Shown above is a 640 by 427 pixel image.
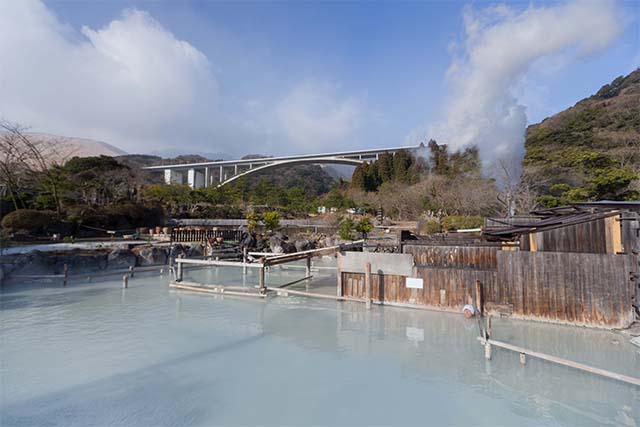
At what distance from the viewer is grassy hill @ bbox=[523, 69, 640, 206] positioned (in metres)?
19.1

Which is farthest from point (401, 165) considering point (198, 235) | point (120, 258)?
point (120, 258)

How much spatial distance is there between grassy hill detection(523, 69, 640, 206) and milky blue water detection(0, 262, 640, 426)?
15787 millimetres

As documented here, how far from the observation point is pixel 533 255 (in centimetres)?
848

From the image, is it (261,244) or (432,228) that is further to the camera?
(261,244)

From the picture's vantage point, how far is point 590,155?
72.5 ft

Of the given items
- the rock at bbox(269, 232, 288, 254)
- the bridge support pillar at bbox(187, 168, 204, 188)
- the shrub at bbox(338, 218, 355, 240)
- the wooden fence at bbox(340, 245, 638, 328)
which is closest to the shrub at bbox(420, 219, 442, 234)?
the shrub at bbox(338, 218, 355, 240)

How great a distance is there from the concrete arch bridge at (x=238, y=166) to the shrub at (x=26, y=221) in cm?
4011

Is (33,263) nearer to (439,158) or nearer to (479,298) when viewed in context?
(479,298)

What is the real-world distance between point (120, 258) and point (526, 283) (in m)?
19.5

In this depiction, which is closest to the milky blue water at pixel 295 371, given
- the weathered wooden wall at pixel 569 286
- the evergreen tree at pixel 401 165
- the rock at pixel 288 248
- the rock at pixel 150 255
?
the weathered wooden wall at pixel 569 286

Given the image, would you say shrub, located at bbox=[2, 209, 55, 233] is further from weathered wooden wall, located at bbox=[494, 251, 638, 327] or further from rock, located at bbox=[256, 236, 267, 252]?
weathered wooden wall, located at bbox=[494, 251, 638, 327]

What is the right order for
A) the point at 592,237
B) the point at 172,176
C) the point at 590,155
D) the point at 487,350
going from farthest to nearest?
the point at 172,176 → the point at 590,155 → the point at 592,237 → the point at 487,350

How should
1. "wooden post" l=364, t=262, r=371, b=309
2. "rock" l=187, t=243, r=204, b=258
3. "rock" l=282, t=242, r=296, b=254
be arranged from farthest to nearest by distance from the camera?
"rock" l=282, t=242, r=296, b=254 → "rock" l=187, t=243, r=204, b=258 → "wooden post" l=364, t=262, r=371, b=309

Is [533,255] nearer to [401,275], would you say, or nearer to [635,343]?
[635,343]
